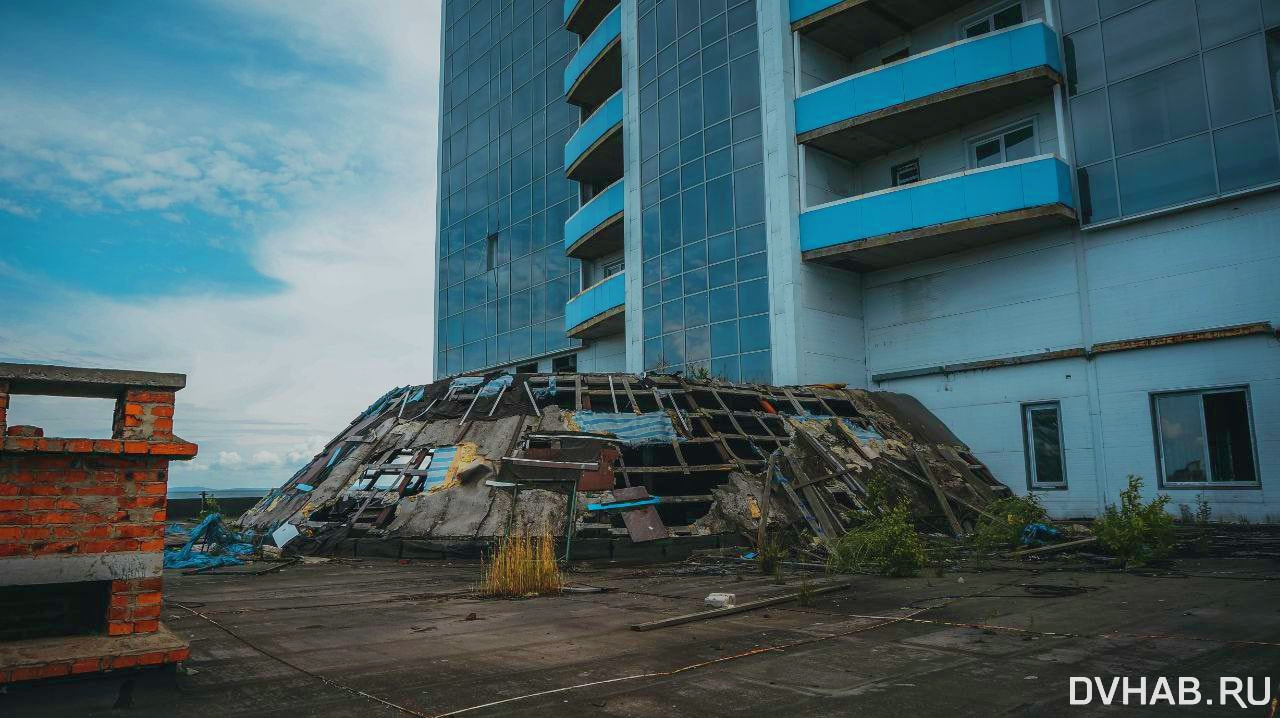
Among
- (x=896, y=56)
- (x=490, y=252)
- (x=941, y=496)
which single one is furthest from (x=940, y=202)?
(x=490, y=252)

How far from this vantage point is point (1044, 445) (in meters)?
19.9

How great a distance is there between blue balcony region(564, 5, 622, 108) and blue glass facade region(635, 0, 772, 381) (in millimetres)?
2324

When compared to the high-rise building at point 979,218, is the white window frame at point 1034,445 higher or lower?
lower

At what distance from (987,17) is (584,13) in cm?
1740

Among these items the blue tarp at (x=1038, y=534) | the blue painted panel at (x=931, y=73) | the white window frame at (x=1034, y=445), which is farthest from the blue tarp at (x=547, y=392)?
the white window frame at (x=1034, y=445)

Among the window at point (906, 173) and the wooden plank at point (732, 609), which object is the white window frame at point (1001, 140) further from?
the wooden plank at point (732, 609)

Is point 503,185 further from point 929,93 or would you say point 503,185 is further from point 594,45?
point 929,93

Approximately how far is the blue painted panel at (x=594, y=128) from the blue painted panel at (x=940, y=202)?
34.6 ft

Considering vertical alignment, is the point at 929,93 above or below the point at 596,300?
above

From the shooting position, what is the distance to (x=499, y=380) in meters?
19.1

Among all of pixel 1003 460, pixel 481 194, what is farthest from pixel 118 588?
pixel 481 194

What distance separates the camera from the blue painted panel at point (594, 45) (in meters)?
30.3

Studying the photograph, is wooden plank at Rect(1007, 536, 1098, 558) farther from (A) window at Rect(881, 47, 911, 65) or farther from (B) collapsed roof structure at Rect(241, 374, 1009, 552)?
(A) window at Rect(881, 47, 911, 65)

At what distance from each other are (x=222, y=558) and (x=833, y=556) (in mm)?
11223
